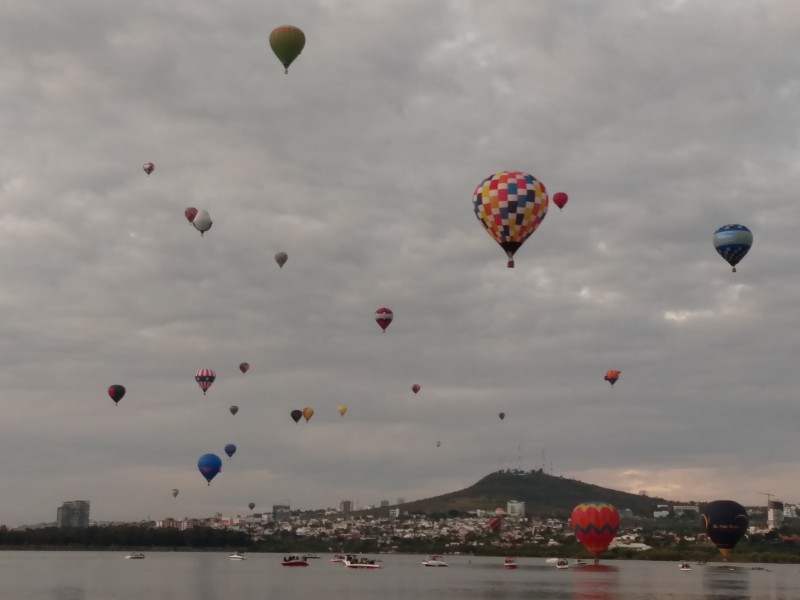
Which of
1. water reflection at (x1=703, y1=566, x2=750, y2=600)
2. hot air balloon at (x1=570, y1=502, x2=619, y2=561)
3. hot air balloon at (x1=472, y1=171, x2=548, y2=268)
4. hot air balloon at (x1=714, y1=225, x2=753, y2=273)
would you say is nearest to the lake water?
water reflection at (x1=703, y1=566, x2=750, y2=600)

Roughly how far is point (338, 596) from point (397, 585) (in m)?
22.3

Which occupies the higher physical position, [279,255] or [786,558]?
[279,255]

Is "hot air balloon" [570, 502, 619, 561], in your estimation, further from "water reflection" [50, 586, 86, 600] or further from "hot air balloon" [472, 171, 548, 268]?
"hot air balloon" [472, 171, 548, 268]

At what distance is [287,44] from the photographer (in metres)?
62.5

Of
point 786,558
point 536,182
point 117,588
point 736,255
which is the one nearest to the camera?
point 536,182

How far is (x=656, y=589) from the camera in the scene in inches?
3676

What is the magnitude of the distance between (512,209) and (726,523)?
57.0m

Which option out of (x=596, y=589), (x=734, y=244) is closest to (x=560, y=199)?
(x=734, y=244)

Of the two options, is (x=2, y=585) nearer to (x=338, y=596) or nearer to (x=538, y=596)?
(x=338, y=596)

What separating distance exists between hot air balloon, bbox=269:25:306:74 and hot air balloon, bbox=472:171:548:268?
1361 centimetres

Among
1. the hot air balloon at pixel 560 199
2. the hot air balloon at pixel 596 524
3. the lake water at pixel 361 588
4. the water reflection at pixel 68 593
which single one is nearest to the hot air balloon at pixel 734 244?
the hot air balloon at pixel 560 199

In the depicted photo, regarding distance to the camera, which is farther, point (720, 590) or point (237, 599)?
point (720, 590)

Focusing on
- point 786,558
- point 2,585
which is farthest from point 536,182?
point 786,558

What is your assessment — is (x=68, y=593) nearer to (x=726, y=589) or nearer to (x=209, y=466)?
(x=209, y=466)
